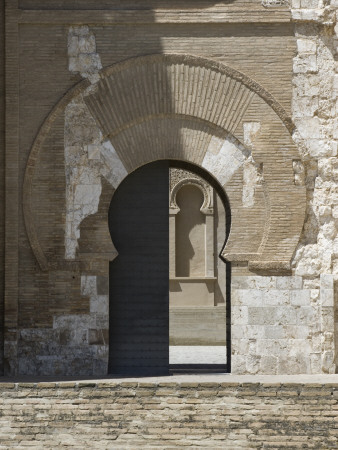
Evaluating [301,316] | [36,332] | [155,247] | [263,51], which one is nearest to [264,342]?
[301,316]

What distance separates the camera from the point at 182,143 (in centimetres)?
1224

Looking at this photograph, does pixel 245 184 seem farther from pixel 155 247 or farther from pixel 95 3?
pixel 95 3

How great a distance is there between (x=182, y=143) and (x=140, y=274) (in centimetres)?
165

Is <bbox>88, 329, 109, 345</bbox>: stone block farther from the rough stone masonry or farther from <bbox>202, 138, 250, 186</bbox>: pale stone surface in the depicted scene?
<bbox>202, 138, 250, 186</bbox>: pale stone surface

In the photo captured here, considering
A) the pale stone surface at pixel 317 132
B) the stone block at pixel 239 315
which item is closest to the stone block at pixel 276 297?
the pale stone surface at pixel 317 132

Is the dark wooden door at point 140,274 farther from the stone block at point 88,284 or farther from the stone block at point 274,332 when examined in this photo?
the stone block at point 274,332

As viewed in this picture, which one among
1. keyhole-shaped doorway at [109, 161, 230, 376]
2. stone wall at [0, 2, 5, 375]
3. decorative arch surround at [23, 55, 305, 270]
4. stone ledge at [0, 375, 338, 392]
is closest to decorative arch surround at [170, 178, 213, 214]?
keyhole-shaped doorway at [109, 161, 230, 376]

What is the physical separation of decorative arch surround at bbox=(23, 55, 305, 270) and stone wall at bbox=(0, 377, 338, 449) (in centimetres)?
223

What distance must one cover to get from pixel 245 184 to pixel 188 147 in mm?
801

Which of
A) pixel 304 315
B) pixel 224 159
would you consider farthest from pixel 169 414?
pixel 224 159

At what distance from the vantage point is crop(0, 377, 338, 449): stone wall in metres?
9.92

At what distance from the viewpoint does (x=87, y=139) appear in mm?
12250

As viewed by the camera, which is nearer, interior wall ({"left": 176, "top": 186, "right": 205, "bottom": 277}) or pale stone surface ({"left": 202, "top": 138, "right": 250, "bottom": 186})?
pale stone surface ({"left": 202, "top": 138, "right": 250, "bottom": 186})

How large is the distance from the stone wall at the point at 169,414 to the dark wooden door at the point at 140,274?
76.7 inches
